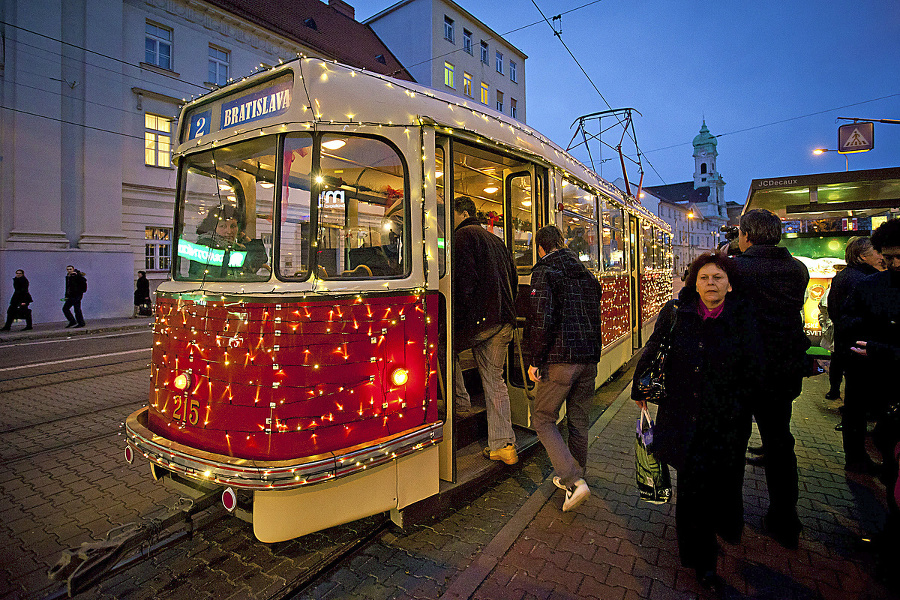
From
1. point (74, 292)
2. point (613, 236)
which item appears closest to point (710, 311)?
point (613, 236)

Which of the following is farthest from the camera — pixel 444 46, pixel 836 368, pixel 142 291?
pixel 444 46

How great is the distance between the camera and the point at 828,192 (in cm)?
1178

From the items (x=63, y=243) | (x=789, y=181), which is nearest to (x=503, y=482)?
(x=789, y=181)

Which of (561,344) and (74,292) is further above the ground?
(74,292)

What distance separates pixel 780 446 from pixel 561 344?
152 cm

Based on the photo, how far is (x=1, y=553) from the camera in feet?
10.1

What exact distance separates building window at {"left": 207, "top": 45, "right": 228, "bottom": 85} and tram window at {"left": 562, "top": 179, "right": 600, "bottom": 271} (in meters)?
18.0

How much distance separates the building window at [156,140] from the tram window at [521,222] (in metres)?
16.1

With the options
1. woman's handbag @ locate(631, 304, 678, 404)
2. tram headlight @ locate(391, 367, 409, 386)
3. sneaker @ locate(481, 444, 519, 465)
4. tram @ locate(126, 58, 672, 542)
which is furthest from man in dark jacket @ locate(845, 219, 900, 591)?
tram headlight @ locate(391, 367, 409, 386)

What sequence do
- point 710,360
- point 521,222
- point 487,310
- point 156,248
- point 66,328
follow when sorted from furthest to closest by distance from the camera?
point 156,248, point 66,328, point 521,222, point 487,310, point 710,360

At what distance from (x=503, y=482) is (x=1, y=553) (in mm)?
3484

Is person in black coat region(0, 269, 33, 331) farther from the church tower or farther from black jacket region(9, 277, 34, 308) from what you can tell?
the church tower

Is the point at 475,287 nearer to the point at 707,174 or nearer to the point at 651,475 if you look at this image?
the point at 651,475

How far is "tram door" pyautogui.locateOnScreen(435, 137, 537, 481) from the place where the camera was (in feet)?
11.3
